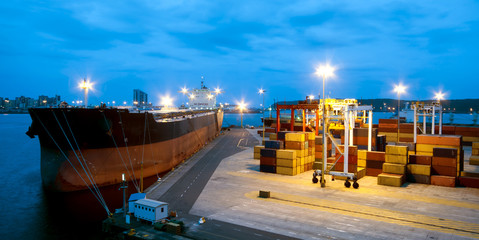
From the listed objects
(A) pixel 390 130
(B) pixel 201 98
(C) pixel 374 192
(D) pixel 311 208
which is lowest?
(D) pixel 311 208

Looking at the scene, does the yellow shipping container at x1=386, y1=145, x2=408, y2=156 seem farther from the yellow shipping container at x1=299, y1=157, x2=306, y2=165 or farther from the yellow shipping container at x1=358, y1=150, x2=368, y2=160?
the yellow shipping container at x1=299, y1=157, x2=306, y2=165

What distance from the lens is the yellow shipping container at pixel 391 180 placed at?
22281 millimetres

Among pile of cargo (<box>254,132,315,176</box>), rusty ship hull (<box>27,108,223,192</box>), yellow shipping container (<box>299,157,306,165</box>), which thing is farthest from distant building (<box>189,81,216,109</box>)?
yellow shipping container (<box>299,157,306,165</box>)

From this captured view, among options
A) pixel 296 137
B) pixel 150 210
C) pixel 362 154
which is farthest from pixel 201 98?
pixel 150 210

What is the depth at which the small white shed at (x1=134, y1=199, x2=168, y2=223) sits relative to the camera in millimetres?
14273

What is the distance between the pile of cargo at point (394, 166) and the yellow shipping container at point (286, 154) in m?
6.70

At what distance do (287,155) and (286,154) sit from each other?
12 centimetres

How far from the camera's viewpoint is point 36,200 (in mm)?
23016

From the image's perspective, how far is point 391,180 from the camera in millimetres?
22500

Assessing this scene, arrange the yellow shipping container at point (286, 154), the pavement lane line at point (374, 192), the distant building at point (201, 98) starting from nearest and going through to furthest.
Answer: the pavement lane line at point (374, 192)
the yellow shipping container at point (286, 154)
the distant building at point (201, 98)

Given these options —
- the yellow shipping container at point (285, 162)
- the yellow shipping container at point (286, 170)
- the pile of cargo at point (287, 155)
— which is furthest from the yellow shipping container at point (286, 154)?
the yellow shipping container at point (286, 170)

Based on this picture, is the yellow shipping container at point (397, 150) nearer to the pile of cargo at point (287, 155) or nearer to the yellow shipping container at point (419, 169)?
the yellow shipping container at point (419, 169)

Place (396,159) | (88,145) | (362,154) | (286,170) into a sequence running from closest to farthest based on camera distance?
(88,145), (396,159), (286,170), (362,154)

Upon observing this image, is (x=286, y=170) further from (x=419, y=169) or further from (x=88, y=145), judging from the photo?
(x=88, y=145)
